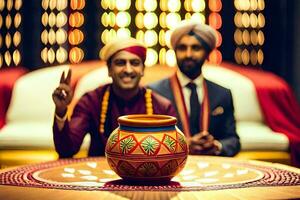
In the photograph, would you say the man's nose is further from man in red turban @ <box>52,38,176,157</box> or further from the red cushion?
the red cushion

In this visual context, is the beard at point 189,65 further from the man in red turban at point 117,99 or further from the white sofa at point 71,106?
the white sofa at point 71,106

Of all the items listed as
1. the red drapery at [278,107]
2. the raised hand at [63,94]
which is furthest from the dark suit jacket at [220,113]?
the raised hand at [63,94]

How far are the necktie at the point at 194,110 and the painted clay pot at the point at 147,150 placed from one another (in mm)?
1766

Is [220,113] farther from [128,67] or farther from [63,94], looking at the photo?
[63,94]

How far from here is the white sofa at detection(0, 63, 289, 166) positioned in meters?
4.08

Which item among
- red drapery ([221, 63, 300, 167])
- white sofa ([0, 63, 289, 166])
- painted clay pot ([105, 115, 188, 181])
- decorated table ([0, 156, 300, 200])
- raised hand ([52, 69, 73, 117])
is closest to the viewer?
decorated table ([0, 156, 300, 200])

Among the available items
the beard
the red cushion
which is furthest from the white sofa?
the beard

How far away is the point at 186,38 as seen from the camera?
3.63 meters

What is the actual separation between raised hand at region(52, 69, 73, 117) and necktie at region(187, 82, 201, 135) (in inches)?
49.1

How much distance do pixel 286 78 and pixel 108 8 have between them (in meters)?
1.75

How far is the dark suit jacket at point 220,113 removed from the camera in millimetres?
3431

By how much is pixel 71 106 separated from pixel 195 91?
93 cm

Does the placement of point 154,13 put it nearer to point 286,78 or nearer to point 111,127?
point 286,78

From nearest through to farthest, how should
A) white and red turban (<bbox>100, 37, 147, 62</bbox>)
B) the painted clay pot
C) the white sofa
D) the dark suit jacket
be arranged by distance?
1. the painted clay pot
2. white and red turban (<bbox>100, 37, 147, 62</bbox>)
3. the dark suit jacket
4. the white sofa
